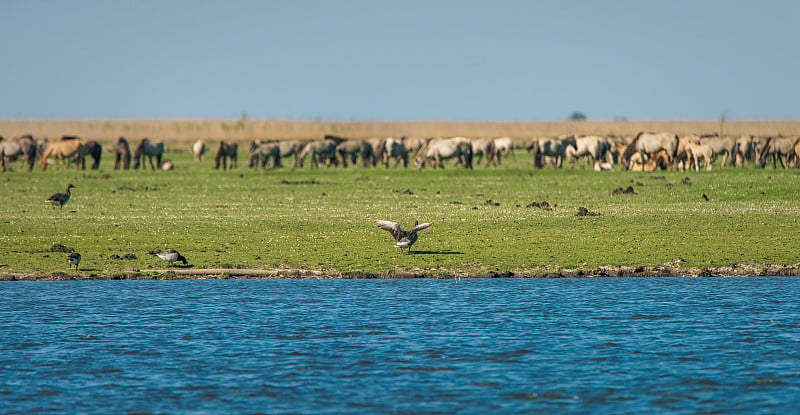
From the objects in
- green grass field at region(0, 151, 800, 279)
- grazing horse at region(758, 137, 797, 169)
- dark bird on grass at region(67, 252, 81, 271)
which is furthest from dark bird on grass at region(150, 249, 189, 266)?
grazing horse at region(758, 137, 797, 169)

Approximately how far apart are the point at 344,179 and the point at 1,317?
28.2 meters

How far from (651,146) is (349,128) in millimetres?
73631

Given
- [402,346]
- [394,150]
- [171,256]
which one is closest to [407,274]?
[171,256]

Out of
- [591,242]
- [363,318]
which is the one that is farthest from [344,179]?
[363,318]

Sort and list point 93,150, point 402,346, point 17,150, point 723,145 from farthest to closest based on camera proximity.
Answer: point 723,145 < point 93,150 < point 17,150 < point 402,346

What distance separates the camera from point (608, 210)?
30688 millimetres

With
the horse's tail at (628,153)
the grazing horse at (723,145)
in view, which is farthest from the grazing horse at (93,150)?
the grazing horse at (723,145)

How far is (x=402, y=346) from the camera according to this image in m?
15.8

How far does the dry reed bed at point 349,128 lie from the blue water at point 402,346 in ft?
280

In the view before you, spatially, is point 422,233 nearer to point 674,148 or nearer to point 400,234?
point 400,234

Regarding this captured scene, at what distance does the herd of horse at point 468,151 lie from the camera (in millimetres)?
54062

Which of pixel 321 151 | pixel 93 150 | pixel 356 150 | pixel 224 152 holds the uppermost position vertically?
pixel 356 150

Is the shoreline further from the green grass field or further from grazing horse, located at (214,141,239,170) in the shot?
grazing horse, located at (214,141,239,170)

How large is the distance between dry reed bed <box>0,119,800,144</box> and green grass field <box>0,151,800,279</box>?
66886 millimetres
